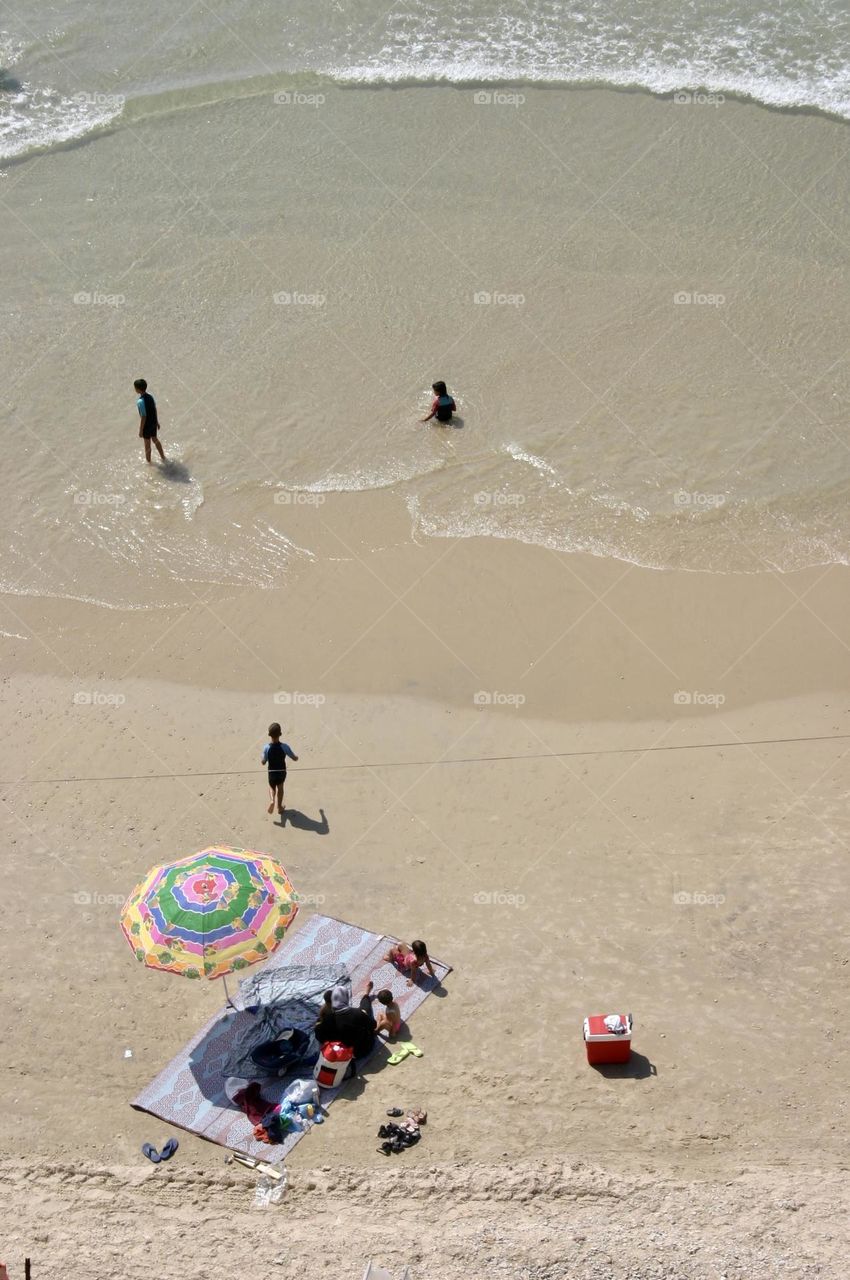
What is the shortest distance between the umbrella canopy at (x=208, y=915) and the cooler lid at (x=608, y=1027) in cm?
263

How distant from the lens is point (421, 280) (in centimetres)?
2119

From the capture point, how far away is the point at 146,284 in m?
21.5

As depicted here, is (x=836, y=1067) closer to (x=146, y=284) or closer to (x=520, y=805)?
(x=520, y=805)

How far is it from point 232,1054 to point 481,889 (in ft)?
9.15

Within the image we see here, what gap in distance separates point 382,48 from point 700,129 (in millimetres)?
6660

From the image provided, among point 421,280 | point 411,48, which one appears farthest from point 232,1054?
point 411,48

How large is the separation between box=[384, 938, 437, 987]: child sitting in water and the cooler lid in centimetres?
158

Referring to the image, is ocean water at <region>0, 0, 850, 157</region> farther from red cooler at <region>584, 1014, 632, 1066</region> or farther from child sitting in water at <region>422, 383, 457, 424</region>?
red cooler at <region>584, 1014, 632, 1066</region>

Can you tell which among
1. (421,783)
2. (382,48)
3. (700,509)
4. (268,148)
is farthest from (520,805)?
(382,48)

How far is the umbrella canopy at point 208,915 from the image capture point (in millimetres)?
11422

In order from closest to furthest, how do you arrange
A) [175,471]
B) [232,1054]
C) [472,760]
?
[232,1054]
[472,760]
[175,471]

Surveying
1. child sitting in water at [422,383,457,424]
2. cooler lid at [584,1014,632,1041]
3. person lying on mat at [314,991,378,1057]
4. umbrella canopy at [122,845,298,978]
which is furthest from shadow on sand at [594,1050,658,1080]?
child sitting in water at [422,383,457,424]

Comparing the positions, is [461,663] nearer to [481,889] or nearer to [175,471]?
[481,889]

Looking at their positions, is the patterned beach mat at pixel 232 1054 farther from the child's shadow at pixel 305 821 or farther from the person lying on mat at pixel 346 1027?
the child's shadow at pixel 305 821
